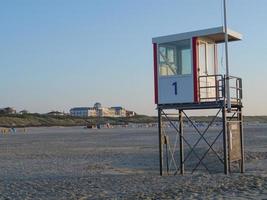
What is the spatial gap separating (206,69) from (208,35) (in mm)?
1219

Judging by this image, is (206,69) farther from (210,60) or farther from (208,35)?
(208,35)

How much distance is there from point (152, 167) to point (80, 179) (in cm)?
567

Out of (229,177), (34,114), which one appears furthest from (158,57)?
(34,114)

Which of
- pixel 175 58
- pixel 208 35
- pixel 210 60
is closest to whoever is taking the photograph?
pixel 208 35

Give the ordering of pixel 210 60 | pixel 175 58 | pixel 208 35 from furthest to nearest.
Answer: pixel 210 60, pixel 175 58, pixel 208 35

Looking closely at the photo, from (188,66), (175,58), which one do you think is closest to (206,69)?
(188,66)

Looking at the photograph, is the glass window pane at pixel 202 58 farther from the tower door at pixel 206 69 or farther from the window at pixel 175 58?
the window at pixel 175 58

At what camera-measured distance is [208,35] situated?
664 inches

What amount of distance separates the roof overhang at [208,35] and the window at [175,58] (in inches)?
6.7

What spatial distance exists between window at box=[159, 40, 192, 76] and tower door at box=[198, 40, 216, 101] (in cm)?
43

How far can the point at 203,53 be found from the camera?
57.1ft

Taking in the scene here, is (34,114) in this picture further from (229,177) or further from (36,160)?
(229,177)

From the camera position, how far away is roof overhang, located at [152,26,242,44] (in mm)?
16688

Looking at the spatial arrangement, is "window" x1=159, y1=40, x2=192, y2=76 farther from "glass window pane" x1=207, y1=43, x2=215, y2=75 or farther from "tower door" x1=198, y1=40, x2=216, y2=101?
"glass window pane" x1=207, y1=43, x2=215, y2=75
